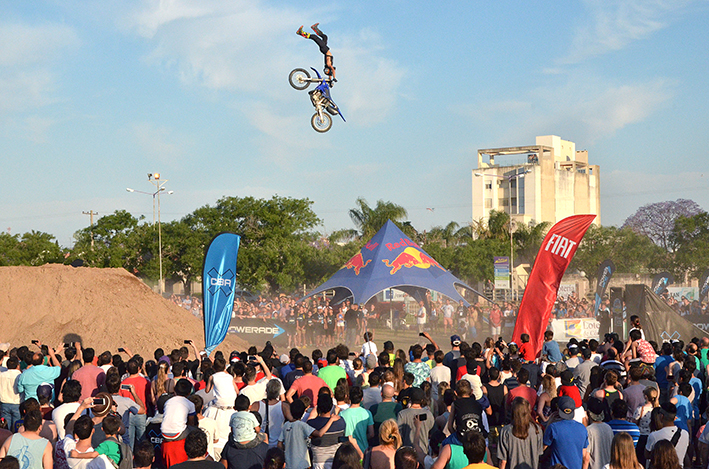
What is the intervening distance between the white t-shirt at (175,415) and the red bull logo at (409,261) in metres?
19.7

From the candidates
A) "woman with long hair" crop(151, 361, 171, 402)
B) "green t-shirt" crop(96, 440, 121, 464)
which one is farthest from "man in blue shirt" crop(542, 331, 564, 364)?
"green t-shirt" crop(96, 440, 121, 464)

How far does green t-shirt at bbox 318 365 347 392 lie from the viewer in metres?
8.80

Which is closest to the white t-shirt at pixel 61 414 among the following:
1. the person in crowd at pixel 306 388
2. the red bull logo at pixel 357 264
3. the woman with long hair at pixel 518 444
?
the person in crowd at pixel 306 388

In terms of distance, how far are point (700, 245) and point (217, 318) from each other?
46.9m

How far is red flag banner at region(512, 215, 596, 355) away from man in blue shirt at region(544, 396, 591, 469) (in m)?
6.92

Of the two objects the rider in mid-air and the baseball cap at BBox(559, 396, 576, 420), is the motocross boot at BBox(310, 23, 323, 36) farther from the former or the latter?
the baseball cap at BBox(559, 396, 576, 420)

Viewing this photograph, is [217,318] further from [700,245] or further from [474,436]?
[700,245]

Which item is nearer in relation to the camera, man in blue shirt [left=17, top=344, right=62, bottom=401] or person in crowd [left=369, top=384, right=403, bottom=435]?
person in crowd [left=369, top=384, right=403, bottom=435]

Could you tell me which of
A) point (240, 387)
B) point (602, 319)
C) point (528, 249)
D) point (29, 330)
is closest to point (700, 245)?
point (528, 249)

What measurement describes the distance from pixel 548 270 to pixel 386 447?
8.18m

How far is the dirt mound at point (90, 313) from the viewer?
64.4 feet

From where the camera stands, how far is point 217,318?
13359mm

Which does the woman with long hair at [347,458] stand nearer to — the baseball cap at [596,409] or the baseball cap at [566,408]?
the baseball cap at [566,408]

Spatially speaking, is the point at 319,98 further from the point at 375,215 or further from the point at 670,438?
the point at 375,215
